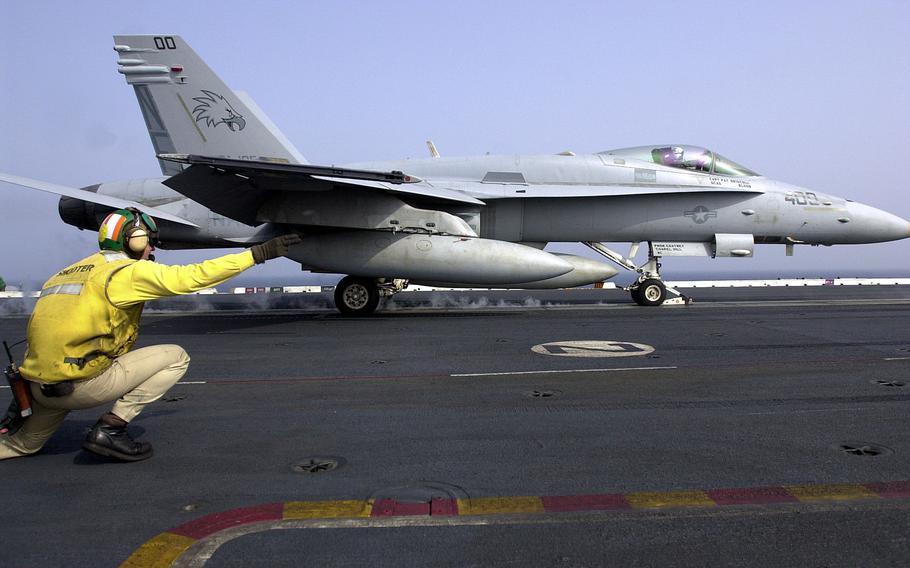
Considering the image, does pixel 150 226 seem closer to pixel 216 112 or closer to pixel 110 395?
pixel 110 395

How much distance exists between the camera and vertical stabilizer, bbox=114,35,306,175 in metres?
13.7

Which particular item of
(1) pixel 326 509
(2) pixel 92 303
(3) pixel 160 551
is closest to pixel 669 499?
(1) pixel 326 509

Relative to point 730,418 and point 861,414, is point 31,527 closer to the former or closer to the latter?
point 730,418

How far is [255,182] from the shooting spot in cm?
1145

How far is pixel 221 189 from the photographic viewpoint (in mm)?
11367

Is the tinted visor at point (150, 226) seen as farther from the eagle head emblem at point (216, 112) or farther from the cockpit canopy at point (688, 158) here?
the cockpit canopy at point (688, 158)

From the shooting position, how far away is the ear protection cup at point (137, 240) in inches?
157

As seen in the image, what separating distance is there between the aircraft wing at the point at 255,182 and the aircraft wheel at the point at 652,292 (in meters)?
5.13

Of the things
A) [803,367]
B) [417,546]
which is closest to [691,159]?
[803,367]

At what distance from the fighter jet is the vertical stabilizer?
28 millimetres

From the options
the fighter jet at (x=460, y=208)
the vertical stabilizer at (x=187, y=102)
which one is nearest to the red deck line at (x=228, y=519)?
the fighter jet at (x=460, y=208)

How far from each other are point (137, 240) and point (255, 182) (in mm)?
7803

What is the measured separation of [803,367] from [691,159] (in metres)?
9.32

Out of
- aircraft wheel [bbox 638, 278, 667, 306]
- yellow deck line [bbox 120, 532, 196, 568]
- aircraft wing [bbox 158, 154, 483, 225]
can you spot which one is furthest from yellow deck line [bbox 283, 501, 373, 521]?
aircraft wheel [bbox 638, 278, 667, 306]
